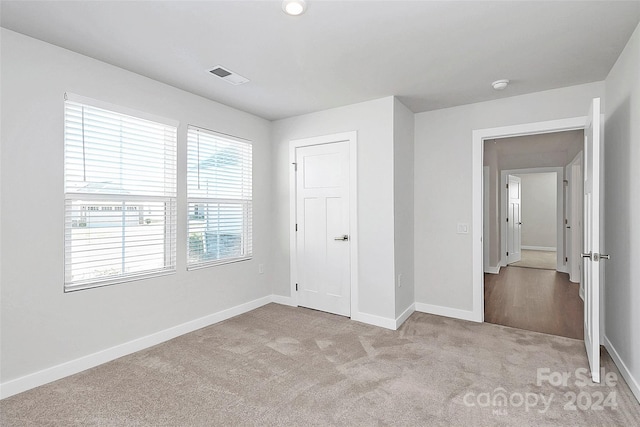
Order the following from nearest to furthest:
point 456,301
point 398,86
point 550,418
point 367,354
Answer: point 550,418
point 367,354
point 398,86
point 456,301

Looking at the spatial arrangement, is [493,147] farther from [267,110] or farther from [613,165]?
[267,110]

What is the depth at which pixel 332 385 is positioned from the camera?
2.36 m

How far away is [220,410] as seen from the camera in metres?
2.08

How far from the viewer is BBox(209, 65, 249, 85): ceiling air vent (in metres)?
2.81

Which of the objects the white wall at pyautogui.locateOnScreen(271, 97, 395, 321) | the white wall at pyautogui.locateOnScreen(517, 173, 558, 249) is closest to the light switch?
the white wall at pyautogui.locateOnScreen(271, 97, 395, 321)

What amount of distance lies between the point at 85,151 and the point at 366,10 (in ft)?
7.75

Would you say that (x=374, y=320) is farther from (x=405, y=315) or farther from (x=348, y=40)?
(x=348, y=40)

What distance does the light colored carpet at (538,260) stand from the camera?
7277mm

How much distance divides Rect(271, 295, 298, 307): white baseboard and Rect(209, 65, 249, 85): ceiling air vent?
2.70 m

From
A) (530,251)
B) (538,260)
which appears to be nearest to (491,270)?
(538,260)

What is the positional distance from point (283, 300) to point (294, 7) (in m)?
3.45

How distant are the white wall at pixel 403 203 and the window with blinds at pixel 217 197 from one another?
6.01 feet

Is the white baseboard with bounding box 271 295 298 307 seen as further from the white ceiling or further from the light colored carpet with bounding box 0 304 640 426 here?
the white ceiling

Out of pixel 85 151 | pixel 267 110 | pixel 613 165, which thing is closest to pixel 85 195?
pixel 85 151
